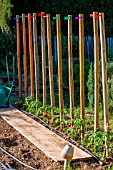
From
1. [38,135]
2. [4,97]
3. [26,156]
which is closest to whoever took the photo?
[26,156]

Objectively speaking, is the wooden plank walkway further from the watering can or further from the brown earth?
the watering can

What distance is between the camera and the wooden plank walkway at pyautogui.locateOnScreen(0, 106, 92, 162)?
6660 millimetres

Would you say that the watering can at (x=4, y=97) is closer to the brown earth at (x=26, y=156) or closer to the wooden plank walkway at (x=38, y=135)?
the wooden plank walkway at (x=38, y=135)

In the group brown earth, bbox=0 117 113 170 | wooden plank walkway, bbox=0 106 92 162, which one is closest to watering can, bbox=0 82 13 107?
wooden plank walkway, bbox=0 106 92 162

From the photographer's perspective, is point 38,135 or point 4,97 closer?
point 38,135

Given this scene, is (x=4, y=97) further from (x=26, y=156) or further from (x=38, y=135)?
(x=26, y=156)

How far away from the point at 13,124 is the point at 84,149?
2037 mm

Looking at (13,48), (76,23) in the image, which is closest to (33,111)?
(13,48)

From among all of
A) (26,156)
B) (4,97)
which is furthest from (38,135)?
(4,97)

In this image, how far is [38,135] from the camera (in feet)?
25.3

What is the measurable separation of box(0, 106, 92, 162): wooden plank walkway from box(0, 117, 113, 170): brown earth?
83 millimetres

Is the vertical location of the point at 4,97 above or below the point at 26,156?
above

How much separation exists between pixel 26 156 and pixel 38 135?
1085mm

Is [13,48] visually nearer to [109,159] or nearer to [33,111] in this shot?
[33,111]
